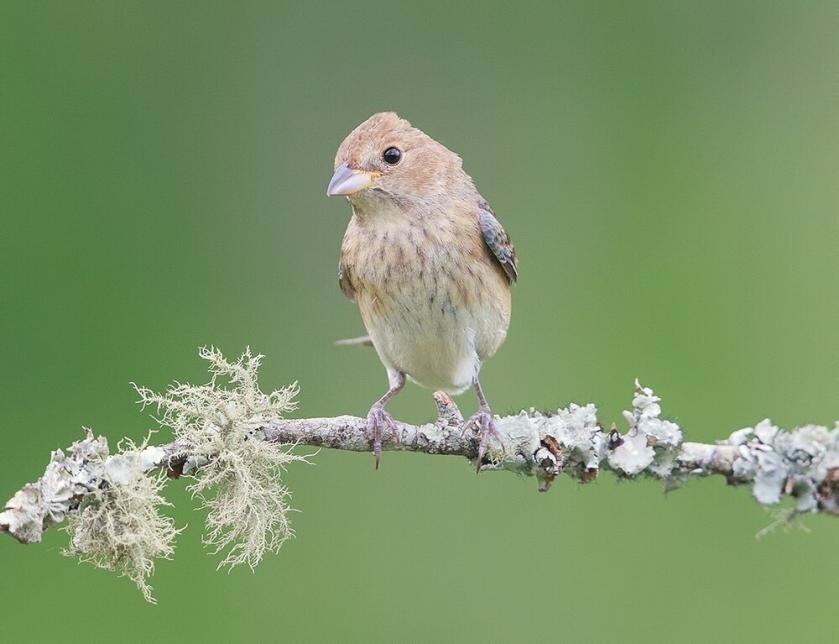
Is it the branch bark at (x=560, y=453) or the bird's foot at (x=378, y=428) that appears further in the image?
the bird's foot at (x=378, y=428)

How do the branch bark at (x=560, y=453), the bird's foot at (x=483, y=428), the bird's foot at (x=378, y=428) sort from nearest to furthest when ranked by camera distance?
1. the branch bark at (x=560, y=453)
2. the bird's foot at (x=378, y=428)
3. the bird's foot at (x=483, y=428)

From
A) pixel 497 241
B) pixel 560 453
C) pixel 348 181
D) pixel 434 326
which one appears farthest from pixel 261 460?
pixel 497 241

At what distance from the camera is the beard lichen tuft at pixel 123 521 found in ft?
9.77

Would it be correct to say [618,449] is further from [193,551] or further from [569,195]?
[569,195]

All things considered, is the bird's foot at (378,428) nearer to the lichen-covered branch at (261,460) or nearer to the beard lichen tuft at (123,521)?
the lichen-covered branch at (261,460)

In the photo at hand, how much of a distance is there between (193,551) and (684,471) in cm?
264

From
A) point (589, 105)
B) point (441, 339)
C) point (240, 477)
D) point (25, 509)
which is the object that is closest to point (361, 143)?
point (441, 339)

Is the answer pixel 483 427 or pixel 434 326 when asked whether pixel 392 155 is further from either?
pixel 483 427

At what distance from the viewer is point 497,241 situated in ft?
15.3

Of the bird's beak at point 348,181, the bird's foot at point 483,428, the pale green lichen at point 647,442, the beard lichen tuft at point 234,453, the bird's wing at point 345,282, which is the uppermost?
the bird's beak at point 348,181

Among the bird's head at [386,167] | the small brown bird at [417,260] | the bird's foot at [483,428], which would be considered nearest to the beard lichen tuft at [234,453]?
the bird's foot at [483,428]

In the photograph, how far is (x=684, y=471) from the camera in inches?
124

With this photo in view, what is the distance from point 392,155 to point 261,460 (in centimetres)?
158

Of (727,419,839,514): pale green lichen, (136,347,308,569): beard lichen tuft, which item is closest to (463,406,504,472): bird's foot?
(136,347,308,569): beard lichen tuft
